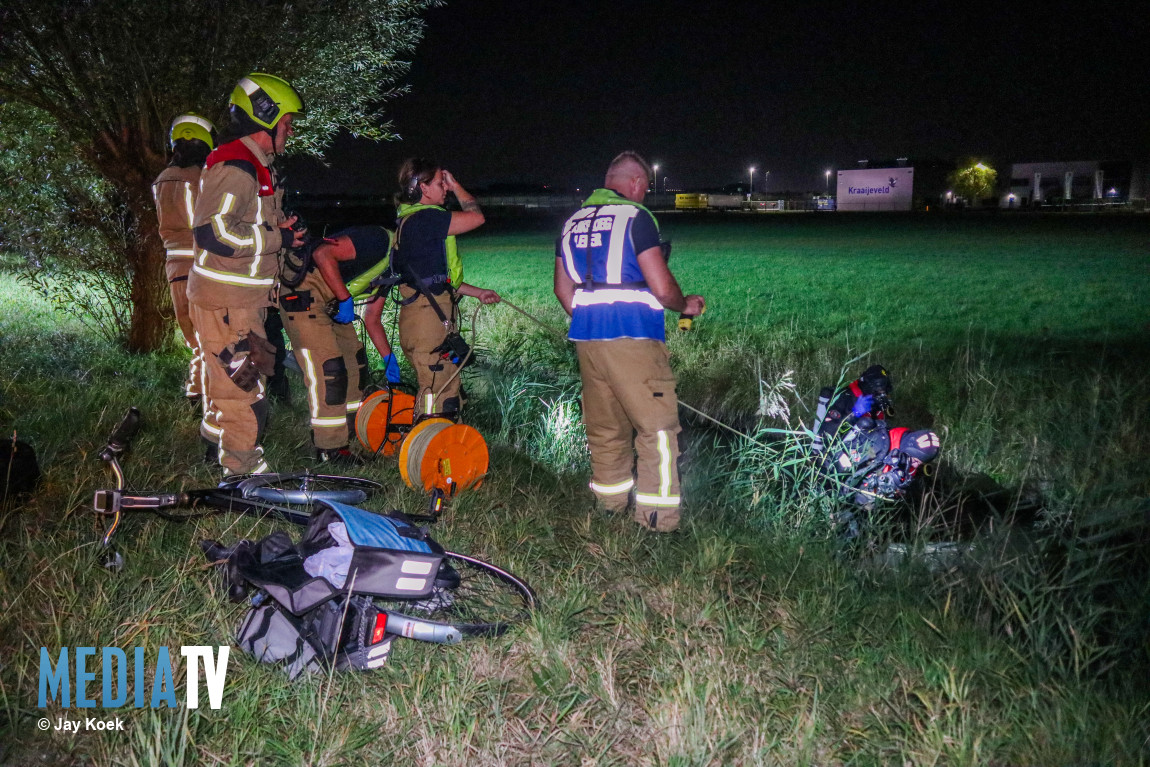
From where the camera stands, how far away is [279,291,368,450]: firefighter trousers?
5.84m

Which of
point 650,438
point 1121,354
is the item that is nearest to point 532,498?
point 650,438

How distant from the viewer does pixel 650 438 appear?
189 inches

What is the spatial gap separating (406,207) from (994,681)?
4284mm

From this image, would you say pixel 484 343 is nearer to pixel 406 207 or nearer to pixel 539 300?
pixel 539 300

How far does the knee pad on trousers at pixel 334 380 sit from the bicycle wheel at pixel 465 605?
93.7 inches

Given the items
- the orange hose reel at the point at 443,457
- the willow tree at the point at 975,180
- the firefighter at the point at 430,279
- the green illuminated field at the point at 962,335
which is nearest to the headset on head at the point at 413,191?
the firefighter at the point at 430,279

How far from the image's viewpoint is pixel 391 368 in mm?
6574

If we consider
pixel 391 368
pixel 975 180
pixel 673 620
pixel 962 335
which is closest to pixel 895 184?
pixel 975 180

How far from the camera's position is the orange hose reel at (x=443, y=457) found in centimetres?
502

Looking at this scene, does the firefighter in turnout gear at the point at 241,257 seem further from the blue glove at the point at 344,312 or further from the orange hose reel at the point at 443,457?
the orange hose reel at the point at 443,457

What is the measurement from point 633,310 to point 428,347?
65.9 inches

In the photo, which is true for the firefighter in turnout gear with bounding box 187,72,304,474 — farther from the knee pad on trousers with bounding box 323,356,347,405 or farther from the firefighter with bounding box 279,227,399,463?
the knee pad on trousers with bounding box 323,356,347,405

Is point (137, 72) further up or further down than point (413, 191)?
further up

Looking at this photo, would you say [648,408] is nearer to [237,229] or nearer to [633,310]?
[633,310]
